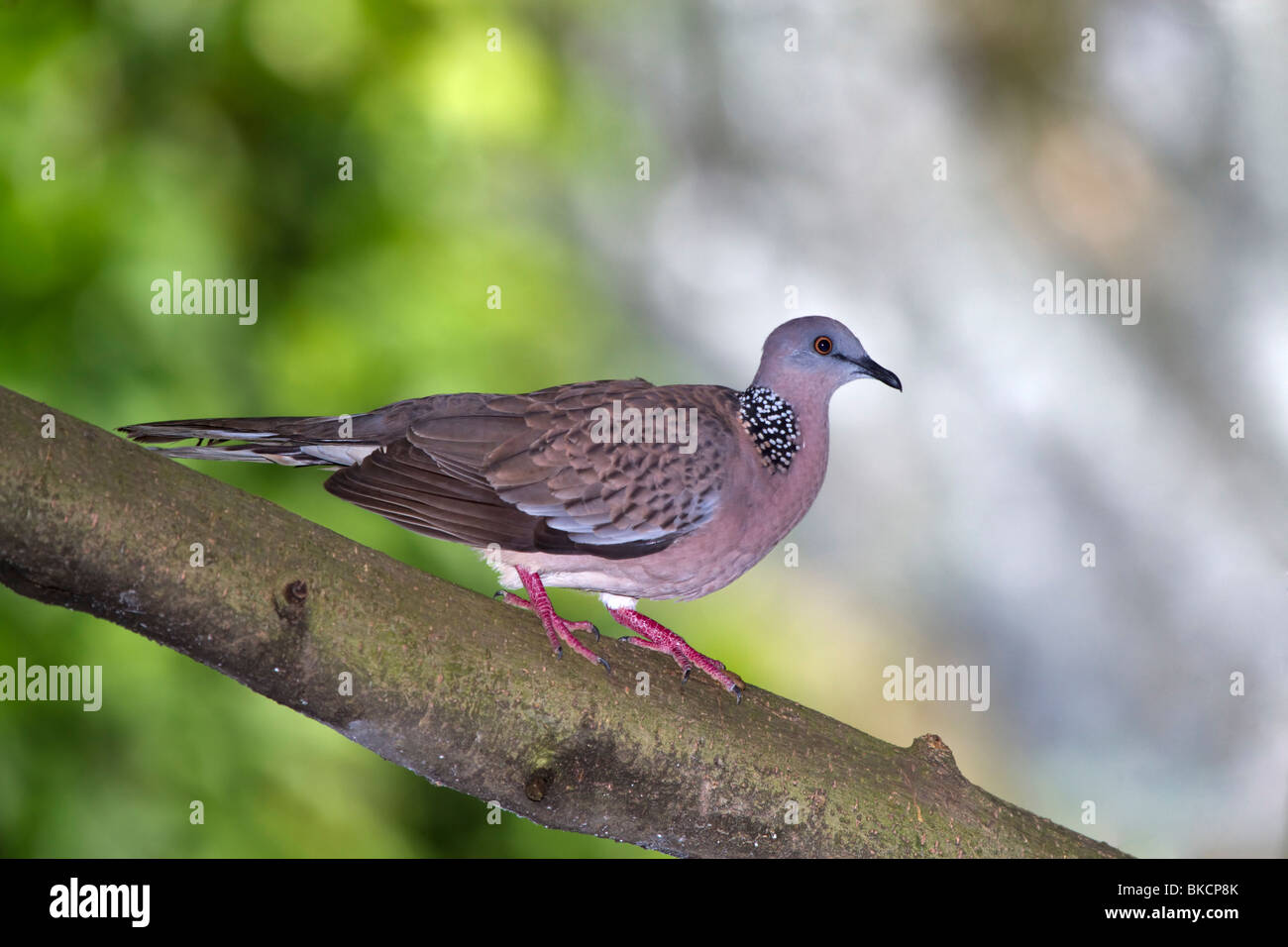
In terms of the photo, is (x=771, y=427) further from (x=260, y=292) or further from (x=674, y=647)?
(x=260, y=292)

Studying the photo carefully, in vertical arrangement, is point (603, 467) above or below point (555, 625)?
above

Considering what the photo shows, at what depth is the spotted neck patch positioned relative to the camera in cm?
277

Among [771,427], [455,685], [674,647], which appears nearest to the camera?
[455,685]

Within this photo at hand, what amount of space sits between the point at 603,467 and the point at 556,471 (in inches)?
4.6

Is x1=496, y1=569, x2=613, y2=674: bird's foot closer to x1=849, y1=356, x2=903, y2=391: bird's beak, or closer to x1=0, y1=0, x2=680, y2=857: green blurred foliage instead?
x1=849, y1=356, x2=903, y2=391: bird's beak

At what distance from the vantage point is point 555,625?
2189 mm

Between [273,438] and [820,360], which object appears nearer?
[273,438]

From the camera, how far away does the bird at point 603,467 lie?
7.76 ft

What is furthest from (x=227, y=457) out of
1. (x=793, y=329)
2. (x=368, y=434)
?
(x=793, y=329)

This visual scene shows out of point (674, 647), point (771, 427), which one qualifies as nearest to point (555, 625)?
point (674, 647)

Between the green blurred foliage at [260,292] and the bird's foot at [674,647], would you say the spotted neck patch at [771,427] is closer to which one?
the bird's foot at [674,647]

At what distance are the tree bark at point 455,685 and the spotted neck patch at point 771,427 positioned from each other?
0.62m
